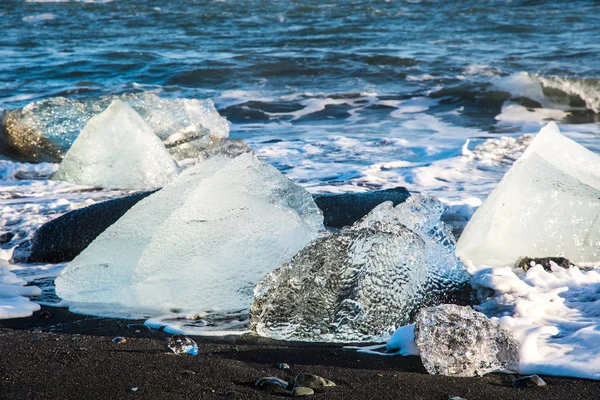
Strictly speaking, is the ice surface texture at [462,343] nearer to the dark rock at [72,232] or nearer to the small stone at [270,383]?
the small stone at [270,383]

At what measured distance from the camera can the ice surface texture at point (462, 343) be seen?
6.27 feet

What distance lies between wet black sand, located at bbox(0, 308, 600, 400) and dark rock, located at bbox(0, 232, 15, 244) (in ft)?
5.32

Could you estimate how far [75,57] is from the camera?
478 inches

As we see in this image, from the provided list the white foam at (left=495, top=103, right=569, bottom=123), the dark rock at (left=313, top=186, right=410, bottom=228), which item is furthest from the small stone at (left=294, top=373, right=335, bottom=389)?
the white foam at (left=495, top=103, right=569, bottom=123)

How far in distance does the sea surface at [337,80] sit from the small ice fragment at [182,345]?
91 cm

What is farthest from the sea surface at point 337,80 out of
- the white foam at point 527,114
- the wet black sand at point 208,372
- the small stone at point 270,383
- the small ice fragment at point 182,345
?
the small ice fragment at point 182,345

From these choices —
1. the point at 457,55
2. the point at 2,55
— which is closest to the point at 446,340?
the point at 457,55

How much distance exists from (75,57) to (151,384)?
37.2 ft

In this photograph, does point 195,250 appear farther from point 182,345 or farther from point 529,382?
point 529,382

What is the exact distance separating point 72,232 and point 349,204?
1.41 metres

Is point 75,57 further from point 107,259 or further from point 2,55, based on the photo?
point 107,259

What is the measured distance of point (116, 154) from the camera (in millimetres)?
4980

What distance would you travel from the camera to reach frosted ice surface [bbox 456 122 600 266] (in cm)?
302

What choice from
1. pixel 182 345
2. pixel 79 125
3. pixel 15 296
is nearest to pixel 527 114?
pixel 79 125
